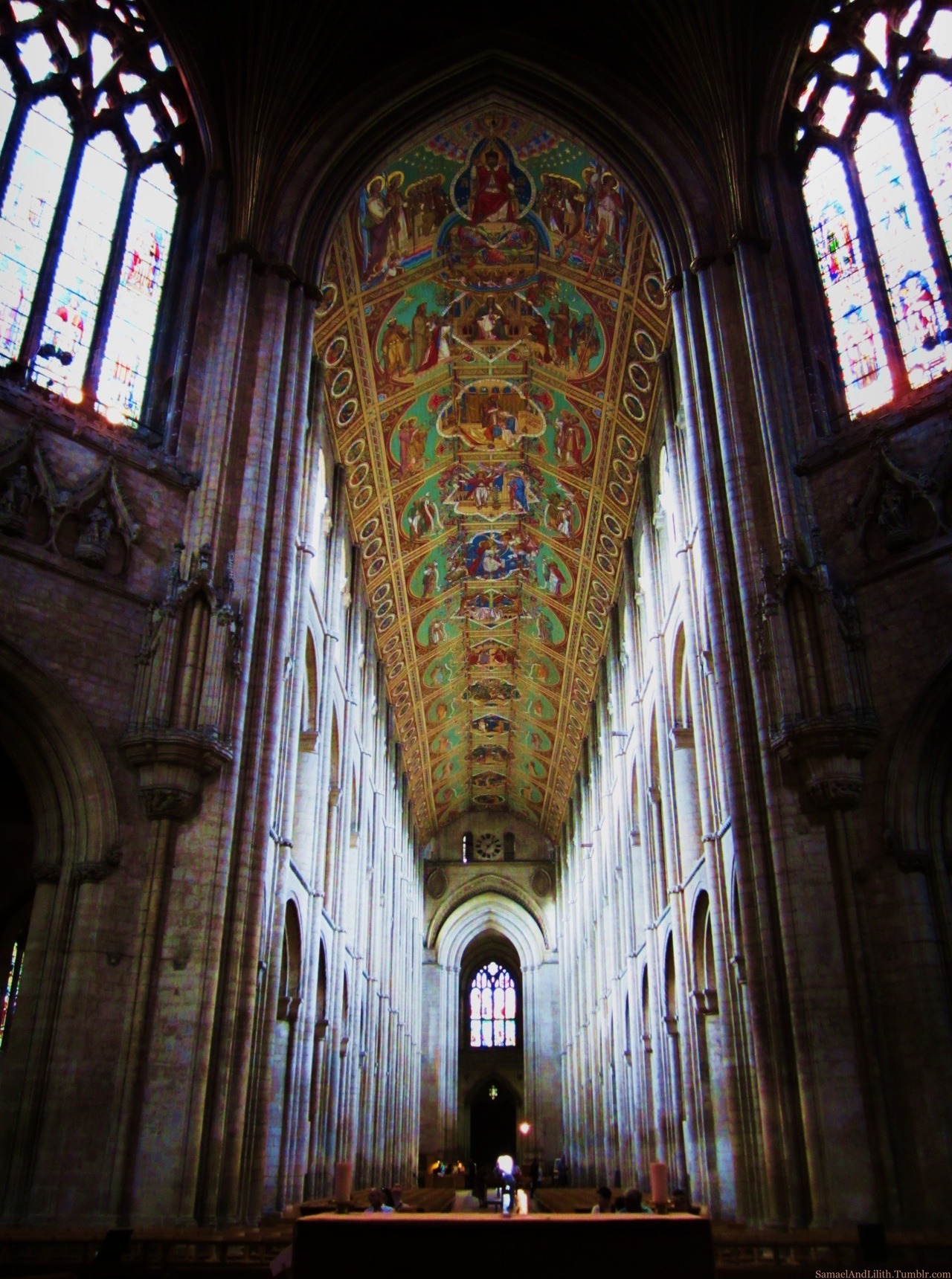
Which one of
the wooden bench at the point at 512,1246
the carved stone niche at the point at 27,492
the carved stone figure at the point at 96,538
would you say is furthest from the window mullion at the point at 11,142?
the wooden bench at the point at 512,1246

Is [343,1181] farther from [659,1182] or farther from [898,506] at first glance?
[898,506]

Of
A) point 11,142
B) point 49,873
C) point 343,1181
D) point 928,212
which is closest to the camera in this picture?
point 343,1181

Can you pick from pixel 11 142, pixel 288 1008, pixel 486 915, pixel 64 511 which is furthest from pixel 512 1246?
pixel 486 915

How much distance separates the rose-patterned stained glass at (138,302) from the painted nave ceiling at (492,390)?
4110mm

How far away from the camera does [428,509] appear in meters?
26.5

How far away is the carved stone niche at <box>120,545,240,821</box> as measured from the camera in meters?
11.8

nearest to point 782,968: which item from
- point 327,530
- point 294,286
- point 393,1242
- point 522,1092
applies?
point 393,1242

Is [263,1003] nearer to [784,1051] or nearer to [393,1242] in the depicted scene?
[784,1051]

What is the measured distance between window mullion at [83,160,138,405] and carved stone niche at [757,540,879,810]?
8.82 m

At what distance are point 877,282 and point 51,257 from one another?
35.2 ft

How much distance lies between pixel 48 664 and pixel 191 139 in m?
9.00

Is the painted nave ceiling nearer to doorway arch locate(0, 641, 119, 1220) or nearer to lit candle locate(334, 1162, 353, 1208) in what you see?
doorway arch locate(0, 641, 119, 1220)

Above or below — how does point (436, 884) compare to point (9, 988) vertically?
above

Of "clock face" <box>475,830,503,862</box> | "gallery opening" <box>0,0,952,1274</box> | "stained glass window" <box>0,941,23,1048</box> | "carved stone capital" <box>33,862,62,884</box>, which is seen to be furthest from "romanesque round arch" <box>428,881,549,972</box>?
"carved stone capital" <box>33,862,62,884</box>
